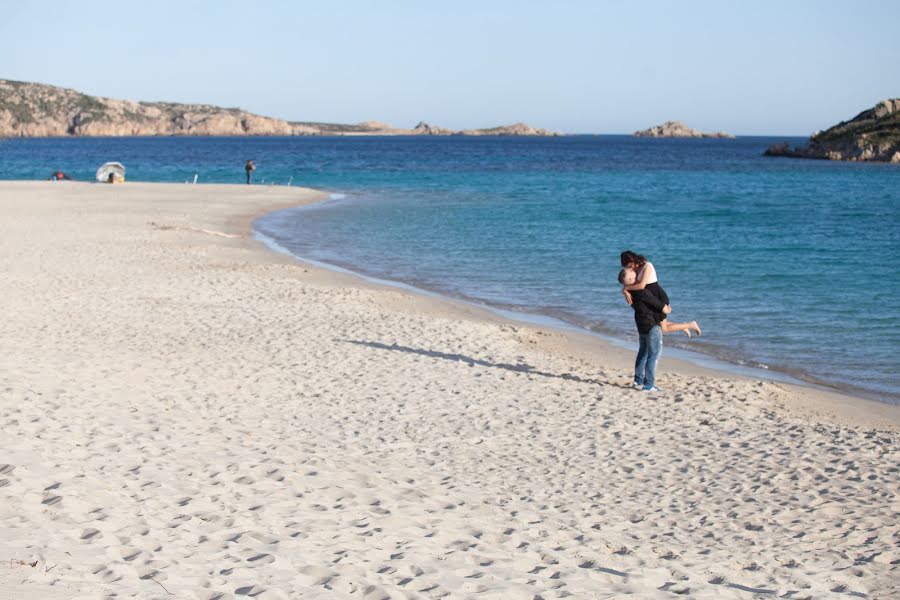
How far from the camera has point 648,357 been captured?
11703 millimetres

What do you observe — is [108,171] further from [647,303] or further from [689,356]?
[647,303]

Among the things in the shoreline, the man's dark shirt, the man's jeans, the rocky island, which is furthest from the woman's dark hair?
the rocky island

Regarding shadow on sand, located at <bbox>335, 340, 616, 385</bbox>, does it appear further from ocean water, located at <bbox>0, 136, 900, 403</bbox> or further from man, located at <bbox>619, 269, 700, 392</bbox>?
ocean water, located at <bbox>0, 136, 900, 403</bbox>

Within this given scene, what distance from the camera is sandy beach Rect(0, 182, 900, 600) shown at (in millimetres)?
6055

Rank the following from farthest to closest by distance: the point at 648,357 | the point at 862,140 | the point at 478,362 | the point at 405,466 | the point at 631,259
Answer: the point at 862,140 < the point at 478,362 < the point at 648,357 < the point at 631,259 < the point at 405,466

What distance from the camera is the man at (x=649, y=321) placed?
11492 millimetres

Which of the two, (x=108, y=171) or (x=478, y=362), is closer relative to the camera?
(x=478, y=362)

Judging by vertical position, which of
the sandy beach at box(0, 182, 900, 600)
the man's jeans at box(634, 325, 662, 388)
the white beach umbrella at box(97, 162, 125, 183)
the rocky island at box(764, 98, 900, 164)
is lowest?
the sandy beach at box(0, 182, 900, 600)

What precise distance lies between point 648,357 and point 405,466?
4.45 meters

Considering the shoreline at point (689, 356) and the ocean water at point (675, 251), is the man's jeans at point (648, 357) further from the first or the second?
the ocean water at point (675, 251)

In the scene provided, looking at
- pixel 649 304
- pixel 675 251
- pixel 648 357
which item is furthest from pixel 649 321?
pixel 675 251

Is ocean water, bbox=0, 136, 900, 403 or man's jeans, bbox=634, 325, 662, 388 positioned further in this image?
ocean water, bbox=0, 136, 900, 403

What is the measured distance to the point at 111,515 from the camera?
21.5 ft

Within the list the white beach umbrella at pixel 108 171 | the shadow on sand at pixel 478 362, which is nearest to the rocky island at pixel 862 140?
the white beach umbrella at pixel 108 171
